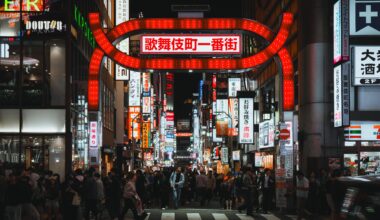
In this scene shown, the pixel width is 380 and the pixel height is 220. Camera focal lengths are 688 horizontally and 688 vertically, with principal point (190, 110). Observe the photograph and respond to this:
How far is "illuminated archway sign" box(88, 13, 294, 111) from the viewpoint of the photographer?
2750 centimetres

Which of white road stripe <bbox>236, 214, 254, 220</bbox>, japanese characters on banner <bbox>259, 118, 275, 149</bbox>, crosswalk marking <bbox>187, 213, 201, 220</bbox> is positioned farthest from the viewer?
japanese characters on banner <bbox>259, 118, 275, 149</bbox>

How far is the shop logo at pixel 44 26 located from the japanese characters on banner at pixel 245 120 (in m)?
18.1

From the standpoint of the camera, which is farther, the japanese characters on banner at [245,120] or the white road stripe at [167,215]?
the japanese characters on banner at [245,120]

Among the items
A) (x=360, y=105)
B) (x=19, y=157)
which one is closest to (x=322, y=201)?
(x=360, y=105)

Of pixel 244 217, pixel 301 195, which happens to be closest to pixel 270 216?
pixel 244 217

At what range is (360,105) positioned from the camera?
33.1 meters

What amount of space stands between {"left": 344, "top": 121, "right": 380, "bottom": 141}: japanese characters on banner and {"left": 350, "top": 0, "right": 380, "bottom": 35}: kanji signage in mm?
4314

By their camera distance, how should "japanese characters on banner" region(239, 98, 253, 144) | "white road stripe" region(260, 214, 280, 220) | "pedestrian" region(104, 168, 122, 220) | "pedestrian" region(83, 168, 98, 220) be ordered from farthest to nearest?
"japanese characters on banner" region(239, 98, 253, 144) → "white road stripe" region(260, 214, 280, 220) → "pedestrian" region(104, 168, 122, 220) → "pedestrian" region(83, 168, 98, 220)

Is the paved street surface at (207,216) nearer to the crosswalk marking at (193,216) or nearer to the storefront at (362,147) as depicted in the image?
the crosswalk marking at (193,216)

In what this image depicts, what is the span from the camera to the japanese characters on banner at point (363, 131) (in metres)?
32.6

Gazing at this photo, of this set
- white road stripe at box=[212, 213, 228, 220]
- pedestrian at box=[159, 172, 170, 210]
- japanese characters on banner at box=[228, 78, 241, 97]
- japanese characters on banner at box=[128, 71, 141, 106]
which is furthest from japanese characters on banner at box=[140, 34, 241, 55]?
japanese characters on banner at box=[128, 71, 141, 106]

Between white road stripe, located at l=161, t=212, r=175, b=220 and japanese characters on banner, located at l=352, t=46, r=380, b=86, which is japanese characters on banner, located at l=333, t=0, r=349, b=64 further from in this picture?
white road stripe, located at l=161, t=212, r=175, b=220

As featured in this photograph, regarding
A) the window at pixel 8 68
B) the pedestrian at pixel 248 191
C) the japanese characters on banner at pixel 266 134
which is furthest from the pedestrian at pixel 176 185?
the japanese characters on banner at pixel 266 134

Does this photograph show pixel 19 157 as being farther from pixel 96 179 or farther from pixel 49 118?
pixel 96 179
